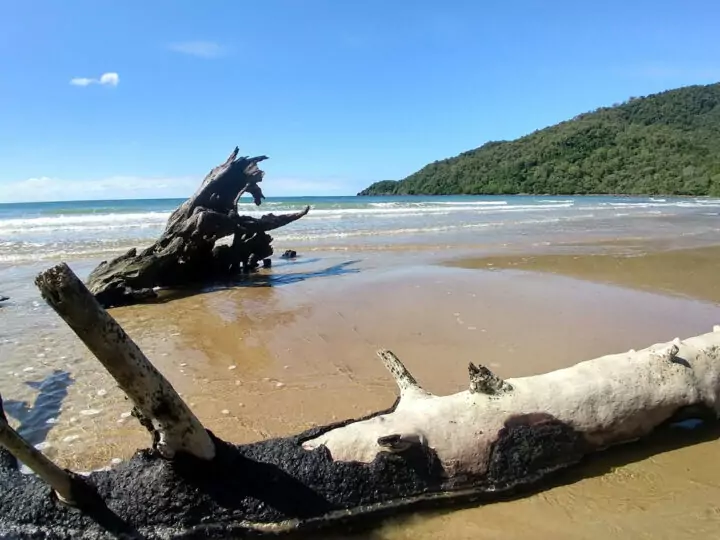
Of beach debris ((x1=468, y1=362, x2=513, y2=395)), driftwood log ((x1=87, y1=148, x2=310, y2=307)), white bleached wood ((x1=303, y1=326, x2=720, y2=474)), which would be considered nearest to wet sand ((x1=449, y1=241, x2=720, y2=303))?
driftwood log ((x1=87, y1=148, x2=310, y2=307))

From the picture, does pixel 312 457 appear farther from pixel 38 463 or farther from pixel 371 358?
pixel 371 358

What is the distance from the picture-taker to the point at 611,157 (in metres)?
82.6

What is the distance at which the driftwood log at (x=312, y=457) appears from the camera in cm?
233

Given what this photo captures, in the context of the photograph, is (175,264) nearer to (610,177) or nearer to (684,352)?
(684,352)

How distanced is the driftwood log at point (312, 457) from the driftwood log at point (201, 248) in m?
6.03

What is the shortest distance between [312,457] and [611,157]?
9030 cm

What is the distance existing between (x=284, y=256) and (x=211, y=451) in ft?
35.7

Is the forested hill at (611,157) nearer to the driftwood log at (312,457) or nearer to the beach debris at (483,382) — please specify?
the driftwood log at (312,457)

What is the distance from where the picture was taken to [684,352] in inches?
131

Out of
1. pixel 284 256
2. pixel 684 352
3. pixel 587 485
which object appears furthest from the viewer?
pixel 284 256

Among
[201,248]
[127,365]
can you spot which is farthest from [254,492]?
[201,248]

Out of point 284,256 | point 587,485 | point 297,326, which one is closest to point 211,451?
point 587,485

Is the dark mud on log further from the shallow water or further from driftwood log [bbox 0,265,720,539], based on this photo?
the shallow water

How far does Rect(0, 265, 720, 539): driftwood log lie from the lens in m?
2.33
